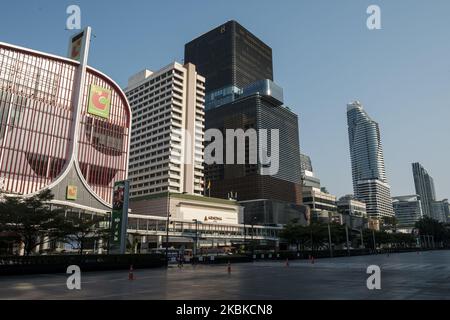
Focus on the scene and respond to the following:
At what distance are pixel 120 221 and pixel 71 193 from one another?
116ft

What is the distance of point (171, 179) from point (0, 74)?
6417 cm

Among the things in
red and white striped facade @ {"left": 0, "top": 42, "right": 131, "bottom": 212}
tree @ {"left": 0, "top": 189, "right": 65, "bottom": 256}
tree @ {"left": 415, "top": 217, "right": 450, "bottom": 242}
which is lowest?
tree @ {"left": 0, "top": 189, "right": 65, "bottom": 256}

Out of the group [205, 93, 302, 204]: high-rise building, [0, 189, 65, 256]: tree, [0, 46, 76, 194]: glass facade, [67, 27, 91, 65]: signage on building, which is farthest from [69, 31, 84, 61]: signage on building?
[205, 93, 302, 204]: high-rise building

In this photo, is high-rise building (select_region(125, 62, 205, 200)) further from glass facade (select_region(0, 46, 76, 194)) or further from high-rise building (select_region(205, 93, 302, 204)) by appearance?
glass facade (select_region(0, 46, 76, 194))

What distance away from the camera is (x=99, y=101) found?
291 feet

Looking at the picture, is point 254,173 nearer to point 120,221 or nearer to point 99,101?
point 99,101

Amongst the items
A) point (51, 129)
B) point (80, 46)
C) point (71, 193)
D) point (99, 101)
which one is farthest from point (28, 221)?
point (80, 46)

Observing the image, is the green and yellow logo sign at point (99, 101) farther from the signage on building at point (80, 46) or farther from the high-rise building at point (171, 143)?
the high-rise building at point (171, 143)

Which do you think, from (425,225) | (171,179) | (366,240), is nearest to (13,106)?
(171,179)

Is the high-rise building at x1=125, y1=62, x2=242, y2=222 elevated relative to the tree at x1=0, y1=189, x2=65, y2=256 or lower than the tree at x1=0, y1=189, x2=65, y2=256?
elevated

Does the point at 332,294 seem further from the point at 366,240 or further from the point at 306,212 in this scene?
the point at 306,212

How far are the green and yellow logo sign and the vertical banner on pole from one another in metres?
43.7

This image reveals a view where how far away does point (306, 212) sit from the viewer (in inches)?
6334

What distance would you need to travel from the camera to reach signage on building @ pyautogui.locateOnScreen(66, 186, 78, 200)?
3019 inches
